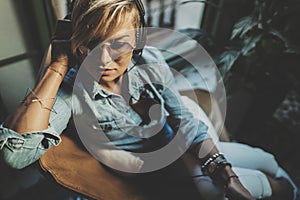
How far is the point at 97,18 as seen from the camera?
51cm

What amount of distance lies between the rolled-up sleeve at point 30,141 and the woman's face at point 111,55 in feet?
0.30

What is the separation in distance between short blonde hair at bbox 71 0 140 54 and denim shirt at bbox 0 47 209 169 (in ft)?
0.24

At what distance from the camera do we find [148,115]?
2.26ft

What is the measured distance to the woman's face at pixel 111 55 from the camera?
0.54 metres

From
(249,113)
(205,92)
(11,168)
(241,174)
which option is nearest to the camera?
(11,168)

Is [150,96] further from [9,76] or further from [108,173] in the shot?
[9,76]

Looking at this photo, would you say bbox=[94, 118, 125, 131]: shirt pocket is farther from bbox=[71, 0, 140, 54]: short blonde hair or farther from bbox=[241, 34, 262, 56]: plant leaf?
bbox=[241, 34, 262, 56]: plant leaf

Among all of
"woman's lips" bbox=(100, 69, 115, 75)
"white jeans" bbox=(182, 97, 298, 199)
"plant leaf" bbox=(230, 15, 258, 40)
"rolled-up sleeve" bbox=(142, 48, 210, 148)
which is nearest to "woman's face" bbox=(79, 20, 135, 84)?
"woman's lips" bbox=(100, 69, 115, 75)

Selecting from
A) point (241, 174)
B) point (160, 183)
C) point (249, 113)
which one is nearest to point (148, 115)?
point (160, 183)

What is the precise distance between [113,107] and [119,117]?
26 mm

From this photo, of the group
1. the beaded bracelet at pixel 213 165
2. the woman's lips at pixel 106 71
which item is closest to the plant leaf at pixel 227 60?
the beaded bracelet at pixel 213 165

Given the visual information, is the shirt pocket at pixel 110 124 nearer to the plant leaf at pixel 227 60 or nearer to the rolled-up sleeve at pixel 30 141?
the rolled-up sleeve at pixel 30 141

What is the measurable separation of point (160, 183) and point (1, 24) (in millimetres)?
501

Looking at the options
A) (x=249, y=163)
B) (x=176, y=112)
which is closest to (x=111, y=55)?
(x=176, y=112)
